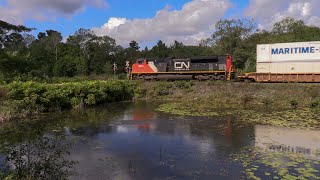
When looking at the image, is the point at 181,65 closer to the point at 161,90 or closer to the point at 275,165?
the point at 161,90

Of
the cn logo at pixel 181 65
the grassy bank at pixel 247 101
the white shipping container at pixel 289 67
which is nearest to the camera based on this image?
the grassy bank at pixel 247 101

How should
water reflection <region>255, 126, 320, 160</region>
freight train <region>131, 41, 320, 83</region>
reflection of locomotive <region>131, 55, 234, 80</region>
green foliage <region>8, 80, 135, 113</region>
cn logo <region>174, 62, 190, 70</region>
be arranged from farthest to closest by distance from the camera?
cn logo <region>174, 62, 190, 70</region> → reflection of locomotive <region>131, 55, 234, 80</region> → freight train <region>131, 41, 320, 83</region> → green foliage <region>8, 80, 135, 113</region> → water reflection <region>255, 126, 320, 160</region>

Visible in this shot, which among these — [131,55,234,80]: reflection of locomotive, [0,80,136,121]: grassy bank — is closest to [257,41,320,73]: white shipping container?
[131,55,234,80]: reflection of locomotive

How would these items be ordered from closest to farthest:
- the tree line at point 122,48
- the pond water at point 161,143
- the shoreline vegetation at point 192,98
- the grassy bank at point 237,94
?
1. the pond water at point 161,143
2. the shoreline vegetation at point 192,98
3. the grassy bank at point 237,94
4. the tree line at point 122,48

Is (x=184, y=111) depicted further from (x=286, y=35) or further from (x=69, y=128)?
(x=286, y=35)

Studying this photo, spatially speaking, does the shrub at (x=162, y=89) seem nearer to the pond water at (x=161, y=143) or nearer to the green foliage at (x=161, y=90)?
the green foliage at (x=161, y=90)

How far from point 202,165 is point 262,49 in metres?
25.1

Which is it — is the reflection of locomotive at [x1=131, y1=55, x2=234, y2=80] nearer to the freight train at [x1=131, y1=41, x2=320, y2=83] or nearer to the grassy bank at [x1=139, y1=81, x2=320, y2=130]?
the freight train at [x1=131, y1=41, x2=320, y2=83]

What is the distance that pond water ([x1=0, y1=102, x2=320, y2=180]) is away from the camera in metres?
10.2

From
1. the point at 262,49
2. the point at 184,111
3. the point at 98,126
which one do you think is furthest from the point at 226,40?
the point at 98,126

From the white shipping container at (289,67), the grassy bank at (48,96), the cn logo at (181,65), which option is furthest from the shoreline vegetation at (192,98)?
the cn logo at (181,65)

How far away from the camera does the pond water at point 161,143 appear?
33.3 ft

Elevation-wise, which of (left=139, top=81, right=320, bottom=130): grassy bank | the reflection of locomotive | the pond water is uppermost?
the reflection of locomotive

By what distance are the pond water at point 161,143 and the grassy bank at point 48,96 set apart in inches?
63.8
